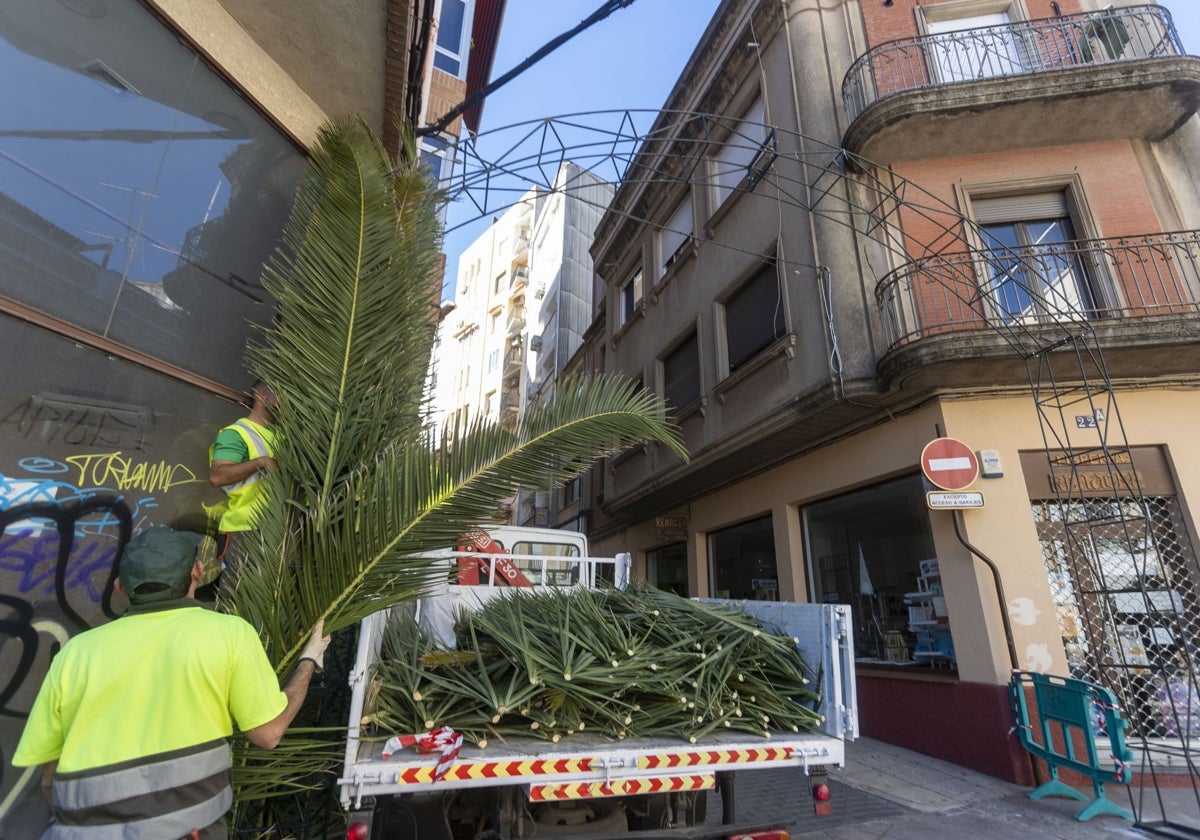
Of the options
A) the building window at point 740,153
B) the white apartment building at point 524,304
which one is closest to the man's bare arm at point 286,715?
the building window at point 740,153

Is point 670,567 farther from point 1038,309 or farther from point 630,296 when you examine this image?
point 1038,309

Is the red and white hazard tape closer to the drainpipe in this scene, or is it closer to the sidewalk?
the sidewalk

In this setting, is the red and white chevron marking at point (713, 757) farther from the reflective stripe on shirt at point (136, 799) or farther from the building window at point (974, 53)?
the building window at point (974, 53)

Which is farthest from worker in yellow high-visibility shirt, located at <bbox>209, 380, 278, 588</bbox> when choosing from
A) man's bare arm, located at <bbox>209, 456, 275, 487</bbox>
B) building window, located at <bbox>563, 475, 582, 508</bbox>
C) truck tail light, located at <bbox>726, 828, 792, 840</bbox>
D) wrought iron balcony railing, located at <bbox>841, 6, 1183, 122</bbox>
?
building window, located at <bbox>563, 475, 582, 508</bbox>

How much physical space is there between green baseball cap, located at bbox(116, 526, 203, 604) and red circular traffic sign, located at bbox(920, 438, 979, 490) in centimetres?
655

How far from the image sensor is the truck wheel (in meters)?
2.91

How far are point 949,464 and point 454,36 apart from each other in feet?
36.4

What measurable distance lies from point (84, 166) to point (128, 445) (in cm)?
155

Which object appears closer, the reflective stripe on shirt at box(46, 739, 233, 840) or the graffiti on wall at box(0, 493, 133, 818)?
the reflective stripe on shirt at box(46, 739, 233, 840)

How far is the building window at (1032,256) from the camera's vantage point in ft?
23.2

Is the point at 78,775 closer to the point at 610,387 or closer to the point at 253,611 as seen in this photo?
the point at 253,611

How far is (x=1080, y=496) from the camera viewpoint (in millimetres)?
6184

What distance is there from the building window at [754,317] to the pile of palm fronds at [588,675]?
594 cm

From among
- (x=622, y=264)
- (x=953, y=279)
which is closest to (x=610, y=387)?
(x=953, y=279)
